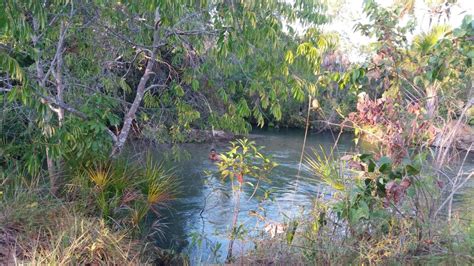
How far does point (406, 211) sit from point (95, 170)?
3956 millimetres

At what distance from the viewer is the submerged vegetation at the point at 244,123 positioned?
4645mm

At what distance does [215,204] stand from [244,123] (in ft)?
13.8

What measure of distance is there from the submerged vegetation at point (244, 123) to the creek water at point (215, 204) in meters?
0.54

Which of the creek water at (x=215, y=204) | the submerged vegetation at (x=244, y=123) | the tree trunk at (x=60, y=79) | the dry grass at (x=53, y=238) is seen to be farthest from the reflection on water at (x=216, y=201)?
the tree trunk at (x=60, y=79)

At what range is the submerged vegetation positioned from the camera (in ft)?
15.2

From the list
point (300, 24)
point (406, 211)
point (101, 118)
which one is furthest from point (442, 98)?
point (101, 118)

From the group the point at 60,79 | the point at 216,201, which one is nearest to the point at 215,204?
the point at 216,201

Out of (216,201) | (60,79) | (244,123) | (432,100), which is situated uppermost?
(432,100)

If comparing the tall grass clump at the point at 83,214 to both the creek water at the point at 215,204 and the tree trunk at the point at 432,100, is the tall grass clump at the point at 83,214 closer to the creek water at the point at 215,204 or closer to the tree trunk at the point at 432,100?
the creek water at the point at 215,204

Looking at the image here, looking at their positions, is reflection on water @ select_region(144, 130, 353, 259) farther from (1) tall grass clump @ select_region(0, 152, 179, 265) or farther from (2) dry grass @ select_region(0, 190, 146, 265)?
(2) dry grass @ select_region(0, 190, 146, 265)

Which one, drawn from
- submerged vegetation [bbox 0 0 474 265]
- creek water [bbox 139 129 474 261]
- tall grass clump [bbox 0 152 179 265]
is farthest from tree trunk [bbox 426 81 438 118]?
tall grass clump [bbox 0 152 179 265]

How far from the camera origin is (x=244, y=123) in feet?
25.2

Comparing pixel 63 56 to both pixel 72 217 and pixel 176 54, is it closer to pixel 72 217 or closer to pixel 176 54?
pixel 176 54

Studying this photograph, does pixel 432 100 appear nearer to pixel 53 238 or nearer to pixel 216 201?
pixel 53 238
